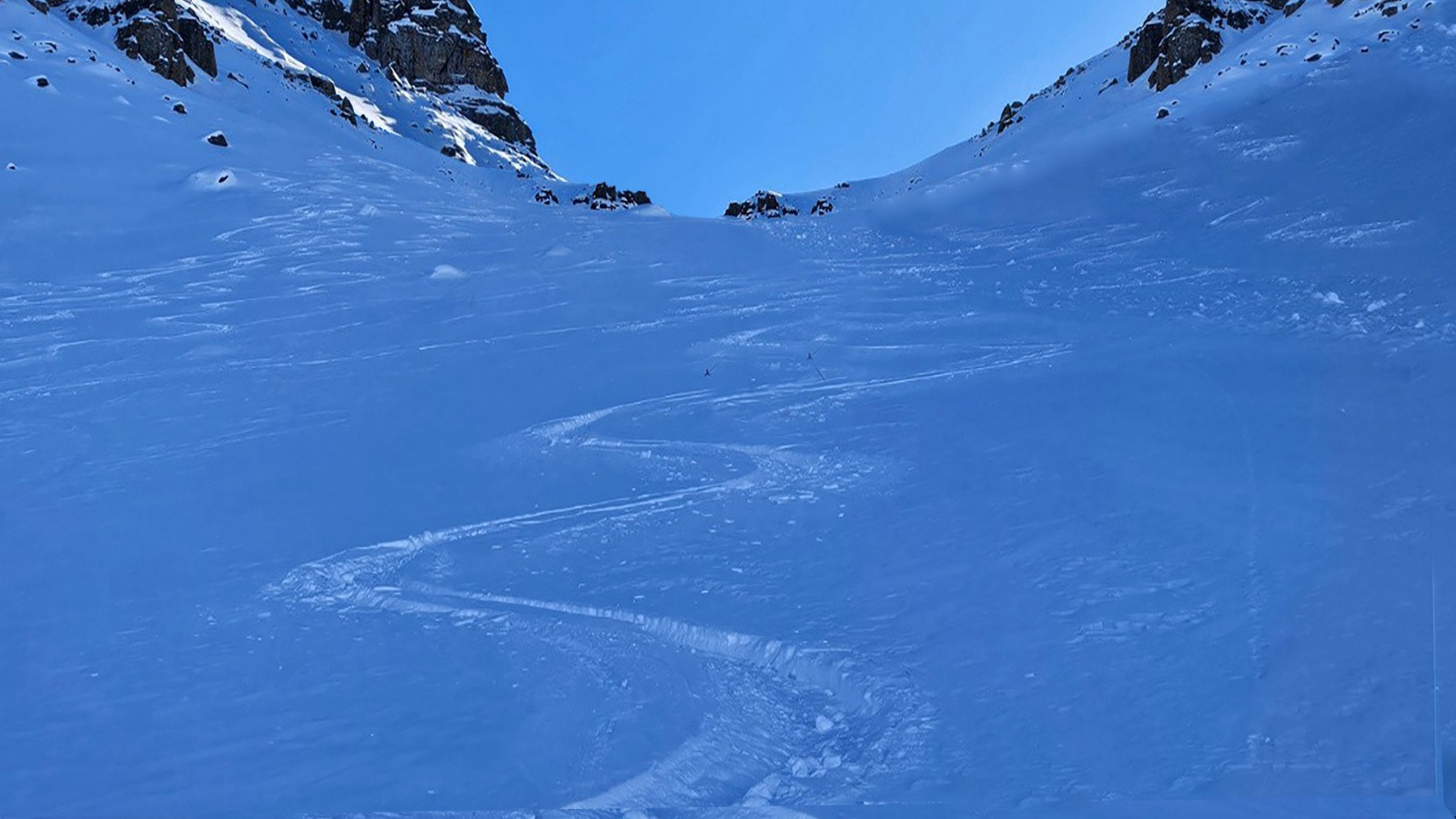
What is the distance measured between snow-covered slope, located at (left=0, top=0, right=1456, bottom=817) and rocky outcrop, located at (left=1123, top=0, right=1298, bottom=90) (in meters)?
16.9

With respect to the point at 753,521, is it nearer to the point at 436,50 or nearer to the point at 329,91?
the point at 329,91

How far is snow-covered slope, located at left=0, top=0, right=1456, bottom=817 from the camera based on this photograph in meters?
3.54

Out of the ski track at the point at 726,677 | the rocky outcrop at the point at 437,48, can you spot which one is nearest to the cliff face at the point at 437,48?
the rocky outcrop at the point at 437,48

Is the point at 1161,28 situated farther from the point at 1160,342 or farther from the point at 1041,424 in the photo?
the point at 1041,424

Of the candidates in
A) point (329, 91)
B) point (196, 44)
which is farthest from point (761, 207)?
point (329, 91)

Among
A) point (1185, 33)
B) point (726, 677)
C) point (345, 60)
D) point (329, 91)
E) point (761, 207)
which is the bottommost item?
point (726, 677)

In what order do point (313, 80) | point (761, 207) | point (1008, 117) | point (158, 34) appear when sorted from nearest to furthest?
point (158, 34) < point (761, 207) < point (1008, 117) < point (313, 80)

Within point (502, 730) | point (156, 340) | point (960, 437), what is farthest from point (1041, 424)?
point (156, 340)

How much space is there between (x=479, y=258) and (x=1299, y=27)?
19.8 m

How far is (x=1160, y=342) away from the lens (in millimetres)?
8023

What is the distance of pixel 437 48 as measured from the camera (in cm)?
6016

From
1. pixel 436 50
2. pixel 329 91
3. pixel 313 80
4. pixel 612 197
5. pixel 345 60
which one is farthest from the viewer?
pixel 436 50

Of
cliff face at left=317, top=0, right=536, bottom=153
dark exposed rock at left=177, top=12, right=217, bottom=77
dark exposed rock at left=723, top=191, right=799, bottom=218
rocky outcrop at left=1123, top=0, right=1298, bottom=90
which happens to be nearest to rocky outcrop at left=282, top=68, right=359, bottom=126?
dark exposed rock at left=177, top=12, right=217, bottom=77

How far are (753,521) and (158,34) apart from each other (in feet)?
90.1
